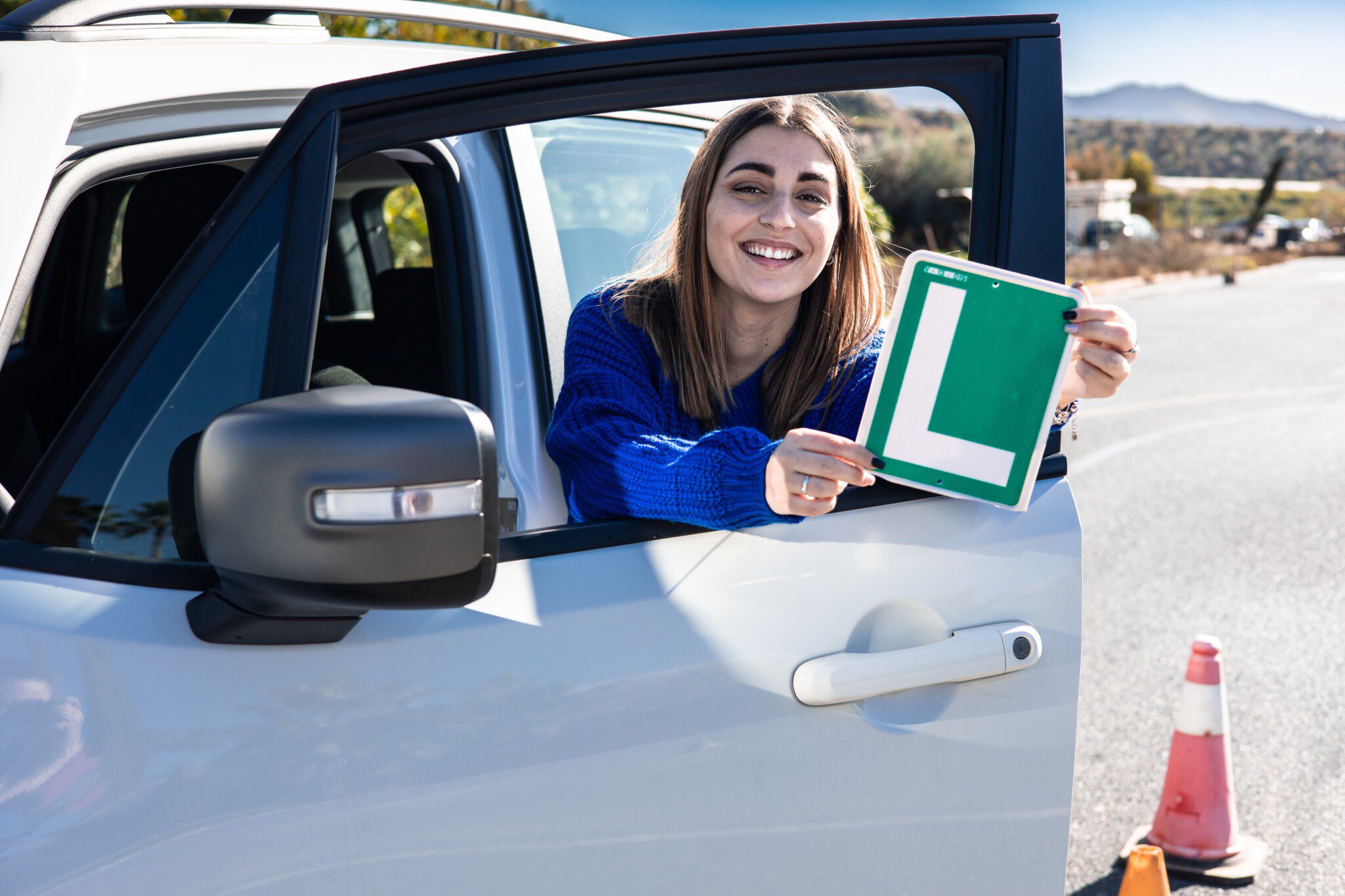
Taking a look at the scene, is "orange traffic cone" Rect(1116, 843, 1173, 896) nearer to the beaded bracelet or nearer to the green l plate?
the beaded bracelet

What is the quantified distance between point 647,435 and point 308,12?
1.17 m

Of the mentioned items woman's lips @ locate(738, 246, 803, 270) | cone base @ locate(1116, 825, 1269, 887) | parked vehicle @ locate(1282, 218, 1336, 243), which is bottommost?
parked vehicle @ locate(1282, 218, 1336, 243)

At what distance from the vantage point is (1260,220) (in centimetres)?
4869

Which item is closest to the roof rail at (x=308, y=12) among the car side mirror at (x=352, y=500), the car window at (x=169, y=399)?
the car window at (x=169, y=399)

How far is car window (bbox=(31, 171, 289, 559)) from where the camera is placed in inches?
52.9

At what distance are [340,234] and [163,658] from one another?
7.05 feet

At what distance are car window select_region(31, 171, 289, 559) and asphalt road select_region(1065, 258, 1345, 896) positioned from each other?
230cm

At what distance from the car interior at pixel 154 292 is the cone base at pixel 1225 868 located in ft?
7.61

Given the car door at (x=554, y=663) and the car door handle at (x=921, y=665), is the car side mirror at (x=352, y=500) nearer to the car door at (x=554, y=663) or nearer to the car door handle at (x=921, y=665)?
the car door at (x=554, y=663)

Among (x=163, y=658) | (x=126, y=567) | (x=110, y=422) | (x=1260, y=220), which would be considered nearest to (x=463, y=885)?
(x=163, y=658)

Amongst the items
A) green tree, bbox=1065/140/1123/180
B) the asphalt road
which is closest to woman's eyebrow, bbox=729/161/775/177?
the asphalt road

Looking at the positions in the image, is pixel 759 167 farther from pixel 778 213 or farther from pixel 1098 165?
pixel 1098 165

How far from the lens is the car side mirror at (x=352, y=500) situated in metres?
1.08

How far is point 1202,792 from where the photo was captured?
3166mm
